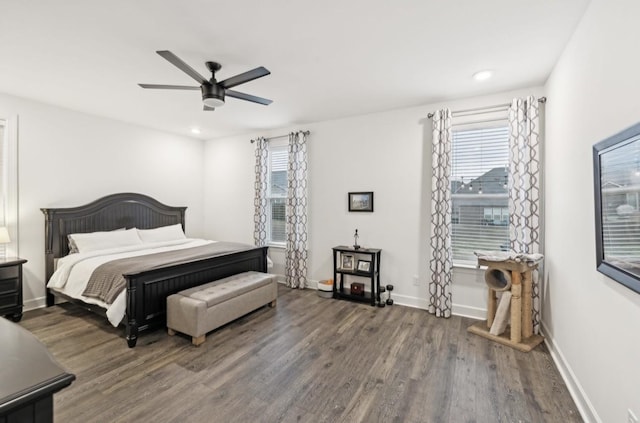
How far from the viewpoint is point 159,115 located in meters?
4.41

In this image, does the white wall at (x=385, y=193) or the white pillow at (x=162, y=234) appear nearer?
the white wall at (x=385, y=193)

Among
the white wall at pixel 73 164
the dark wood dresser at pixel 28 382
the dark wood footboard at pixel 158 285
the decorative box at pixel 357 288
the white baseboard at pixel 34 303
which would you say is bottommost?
the white baseboard at pixel 34 303

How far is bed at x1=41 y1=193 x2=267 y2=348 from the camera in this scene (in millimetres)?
2885

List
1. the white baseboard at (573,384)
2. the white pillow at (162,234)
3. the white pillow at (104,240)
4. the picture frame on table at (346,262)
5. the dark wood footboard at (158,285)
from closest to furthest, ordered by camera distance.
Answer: the white baseboard at (573,384) → the dark wood footboard at (158,285) → the white pillow at (104,240) → the picture frame on table at (346,262) → the white pillow at (162,234)

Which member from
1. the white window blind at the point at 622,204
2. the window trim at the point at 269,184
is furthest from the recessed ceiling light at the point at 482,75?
the window trim at the point at 269,184

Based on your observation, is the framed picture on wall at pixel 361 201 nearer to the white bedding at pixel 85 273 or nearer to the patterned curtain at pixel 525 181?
the patterned curtain at pixel 525 181

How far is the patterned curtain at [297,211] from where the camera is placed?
4754 millimetres

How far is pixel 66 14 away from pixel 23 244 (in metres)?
3.12

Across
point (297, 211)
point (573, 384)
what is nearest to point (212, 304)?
point (297, 211)

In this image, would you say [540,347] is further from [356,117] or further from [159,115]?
[159,115]

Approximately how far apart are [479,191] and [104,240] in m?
4.94

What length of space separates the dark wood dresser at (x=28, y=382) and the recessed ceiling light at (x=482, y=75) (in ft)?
11.9

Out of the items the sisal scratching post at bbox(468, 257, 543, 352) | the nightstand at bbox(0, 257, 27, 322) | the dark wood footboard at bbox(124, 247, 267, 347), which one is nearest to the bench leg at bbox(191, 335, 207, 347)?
the dark wood footboard at bbox(124, 247, 267, 347)

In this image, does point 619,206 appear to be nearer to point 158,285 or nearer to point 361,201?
point 361,201
